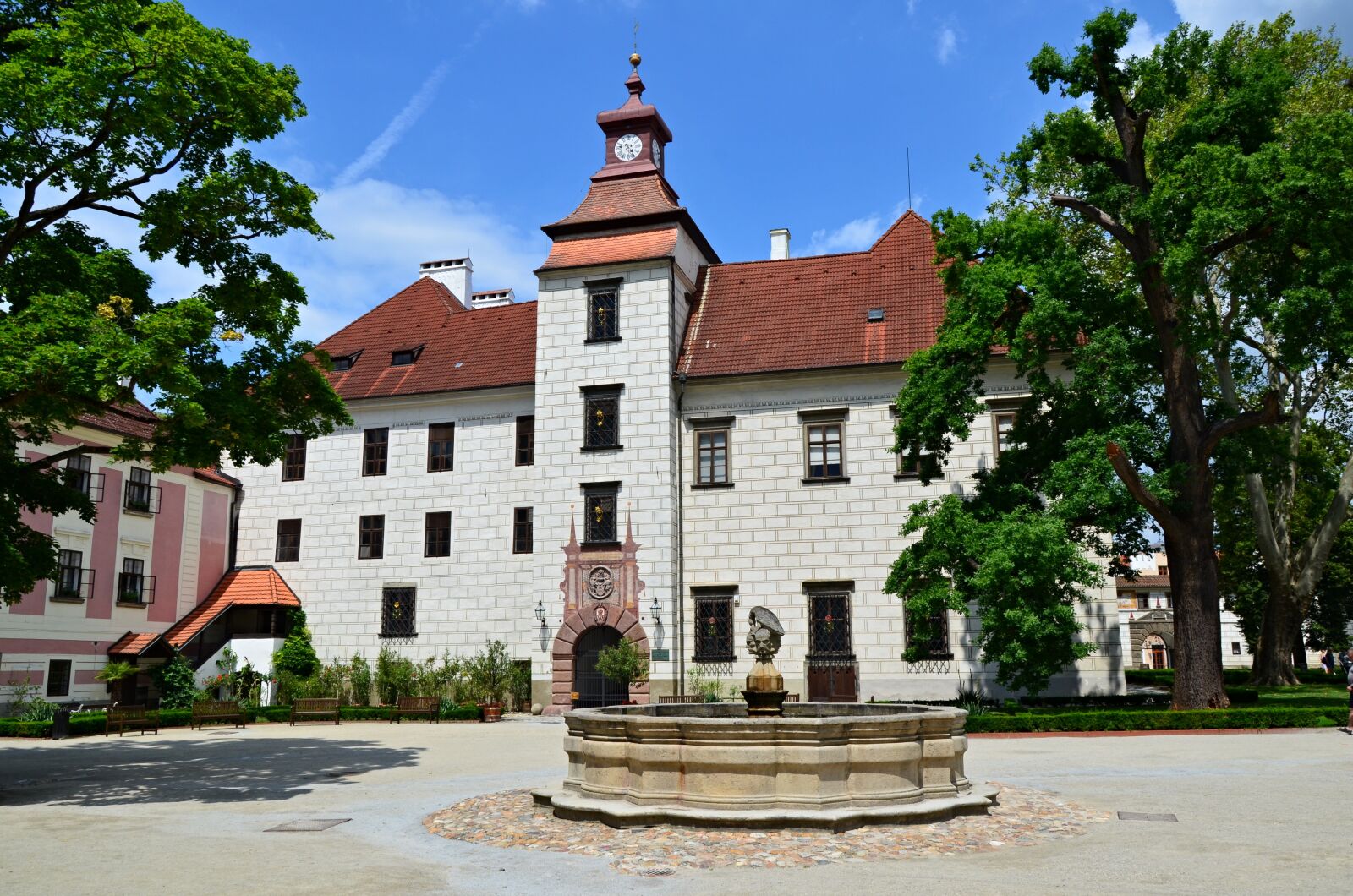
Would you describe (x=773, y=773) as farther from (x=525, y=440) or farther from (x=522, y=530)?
(x=525, y=440)

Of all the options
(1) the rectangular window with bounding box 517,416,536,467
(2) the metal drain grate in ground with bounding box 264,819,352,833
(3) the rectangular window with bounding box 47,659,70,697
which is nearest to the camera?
(2) the metal drain grate in ground with bounding box 264,819,352,833

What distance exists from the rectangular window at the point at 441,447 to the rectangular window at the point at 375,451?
1468 millimetres

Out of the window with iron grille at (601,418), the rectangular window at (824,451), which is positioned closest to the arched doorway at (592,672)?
the window with iron grille at (601,418)

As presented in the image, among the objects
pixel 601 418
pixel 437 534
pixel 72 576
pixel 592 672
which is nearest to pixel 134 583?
pixel 72 576

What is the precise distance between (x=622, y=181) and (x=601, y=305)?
14.9 feet

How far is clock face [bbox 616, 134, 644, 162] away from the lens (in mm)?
33156

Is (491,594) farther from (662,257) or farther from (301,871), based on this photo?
(301,871)

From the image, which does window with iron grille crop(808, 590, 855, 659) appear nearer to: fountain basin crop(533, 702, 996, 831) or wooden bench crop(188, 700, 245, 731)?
wooden bench crop(188, 700, 245, 731)

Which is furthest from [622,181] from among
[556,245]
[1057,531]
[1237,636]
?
[1237,636]

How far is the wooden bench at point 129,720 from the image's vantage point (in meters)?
23.4

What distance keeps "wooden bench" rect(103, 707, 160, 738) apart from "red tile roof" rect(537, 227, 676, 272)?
15415mm

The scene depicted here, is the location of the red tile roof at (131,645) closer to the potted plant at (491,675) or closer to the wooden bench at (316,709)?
the wooden bench at (316,709)

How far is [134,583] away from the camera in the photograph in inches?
1200

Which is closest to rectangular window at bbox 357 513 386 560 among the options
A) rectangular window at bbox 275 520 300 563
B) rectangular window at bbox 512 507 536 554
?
rectangular window at bbox 275 520 300 563
